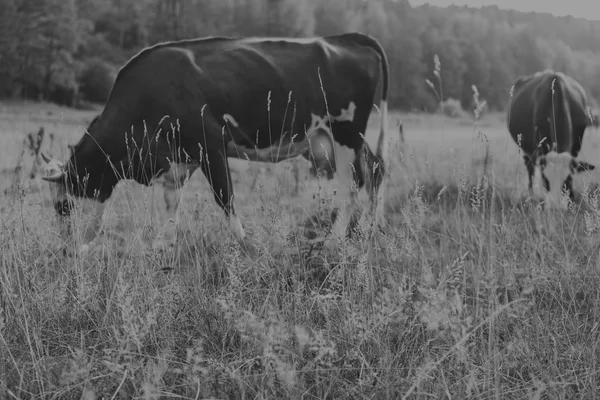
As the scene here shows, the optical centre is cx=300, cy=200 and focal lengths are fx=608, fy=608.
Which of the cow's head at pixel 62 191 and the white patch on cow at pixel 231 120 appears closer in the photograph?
the cow's head at pixel 62 191

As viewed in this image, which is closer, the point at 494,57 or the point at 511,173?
the point at 511,173

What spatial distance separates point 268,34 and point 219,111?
1905 inches

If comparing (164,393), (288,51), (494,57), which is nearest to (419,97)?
(494,57)

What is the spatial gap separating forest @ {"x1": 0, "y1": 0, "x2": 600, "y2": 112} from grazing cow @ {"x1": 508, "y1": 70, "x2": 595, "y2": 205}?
5.45 m

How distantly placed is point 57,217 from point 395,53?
6168 centimetres

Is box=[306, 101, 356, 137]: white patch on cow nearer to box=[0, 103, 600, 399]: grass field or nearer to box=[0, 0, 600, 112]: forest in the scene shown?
box=[0, 103, 600, 399]: grass field

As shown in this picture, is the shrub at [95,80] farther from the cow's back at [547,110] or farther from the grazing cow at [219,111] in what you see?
the grazing cow at [219,111]

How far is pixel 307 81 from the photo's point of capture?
231 inches

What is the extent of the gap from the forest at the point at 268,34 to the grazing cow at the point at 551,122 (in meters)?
5.45

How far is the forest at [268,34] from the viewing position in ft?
125

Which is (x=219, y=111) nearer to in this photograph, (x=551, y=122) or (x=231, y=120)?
(x=231, y=120)

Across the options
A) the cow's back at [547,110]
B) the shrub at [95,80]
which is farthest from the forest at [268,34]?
the cow's back at [547,110]

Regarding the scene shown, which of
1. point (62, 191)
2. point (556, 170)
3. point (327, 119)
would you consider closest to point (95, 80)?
point (327, 119)

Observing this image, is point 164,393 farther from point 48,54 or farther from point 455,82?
point 455,82
